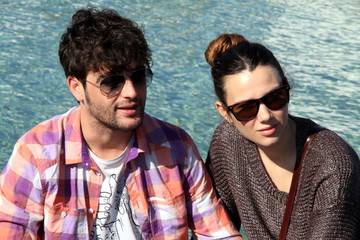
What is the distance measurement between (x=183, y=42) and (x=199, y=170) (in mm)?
5619

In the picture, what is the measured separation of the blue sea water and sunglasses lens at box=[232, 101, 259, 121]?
2.58 meters

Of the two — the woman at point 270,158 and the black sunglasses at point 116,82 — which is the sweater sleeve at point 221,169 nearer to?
the woman at point 270,158

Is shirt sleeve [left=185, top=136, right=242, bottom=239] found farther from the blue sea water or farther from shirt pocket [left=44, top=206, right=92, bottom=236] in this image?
the blue sea water

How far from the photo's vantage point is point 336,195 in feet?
9.50

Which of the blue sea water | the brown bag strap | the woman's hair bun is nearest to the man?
the brown bag strap

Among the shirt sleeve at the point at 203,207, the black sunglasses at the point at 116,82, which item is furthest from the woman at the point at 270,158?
the black sunglasses at the point at 116,82

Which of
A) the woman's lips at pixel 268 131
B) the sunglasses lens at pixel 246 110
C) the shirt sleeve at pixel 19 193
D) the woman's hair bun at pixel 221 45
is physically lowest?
the shirt sleeve at pixel 19 193

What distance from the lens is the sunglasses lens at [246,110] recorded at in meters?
2.96

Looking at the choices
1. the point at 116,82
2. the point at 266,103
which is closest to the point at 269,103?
the point at 266,103

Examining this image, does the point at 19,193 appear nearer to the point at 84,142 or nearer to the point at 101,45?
the point at 84,142

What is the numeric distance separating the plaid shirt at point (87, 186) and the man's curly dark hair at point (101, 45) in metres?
0.31

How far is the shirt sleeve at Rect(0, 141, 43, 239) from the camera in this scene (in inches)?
116

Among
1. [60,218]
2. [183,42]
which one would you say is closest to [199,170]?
[60,218]

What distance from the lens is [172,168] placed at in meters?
3.11
